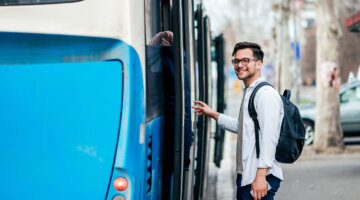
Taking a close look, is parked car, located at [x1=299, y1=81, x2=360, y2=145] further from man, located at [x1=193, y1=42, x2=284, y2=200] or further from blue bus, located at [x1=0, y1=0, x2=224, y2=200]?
blue bus, located at [x1=0, y1=0, x2=224, y2=200]

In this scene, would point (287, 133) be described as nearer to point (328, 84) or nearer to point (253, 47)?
point (253, 47)

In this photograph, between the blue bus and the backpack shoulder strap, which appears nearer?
the blue bus

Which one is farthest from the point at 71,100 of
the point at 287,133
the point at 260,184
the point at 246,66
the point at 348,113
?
the point at 348,113

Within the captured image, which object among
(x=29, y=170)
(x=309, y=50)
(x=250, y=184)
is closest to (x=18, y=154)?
(x=29, y=170)

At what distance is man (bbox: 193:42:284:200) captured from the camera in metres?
3.31

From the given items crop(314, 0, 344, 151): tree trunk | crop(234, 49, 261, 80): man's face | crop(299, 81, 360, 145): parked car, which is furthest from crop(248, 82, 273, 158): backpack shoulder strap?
crop(299, 81, 360, 145): parked car

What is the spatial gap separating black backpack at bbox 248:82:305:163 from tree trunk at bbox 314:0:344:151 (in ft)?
26.3

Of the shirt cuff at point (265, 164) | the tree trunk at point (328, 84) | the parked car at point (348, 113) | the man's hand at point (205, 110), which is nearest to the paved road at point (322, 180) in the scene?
the tree trunk at point (328, 84)

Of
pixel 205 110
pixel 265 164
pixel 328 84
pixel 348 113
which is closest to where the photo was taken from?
pixel 265 164

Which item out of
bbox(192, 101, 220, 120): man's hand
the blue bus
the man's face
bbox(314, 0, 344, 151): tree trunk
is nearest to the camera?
the blue bus

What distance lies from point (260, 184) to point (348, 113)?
372 inches

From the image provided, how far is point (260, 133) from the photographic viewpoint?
3402 mm

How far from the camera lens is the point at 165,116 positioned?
401cm

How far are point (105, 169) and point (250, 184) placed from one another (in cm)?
103
